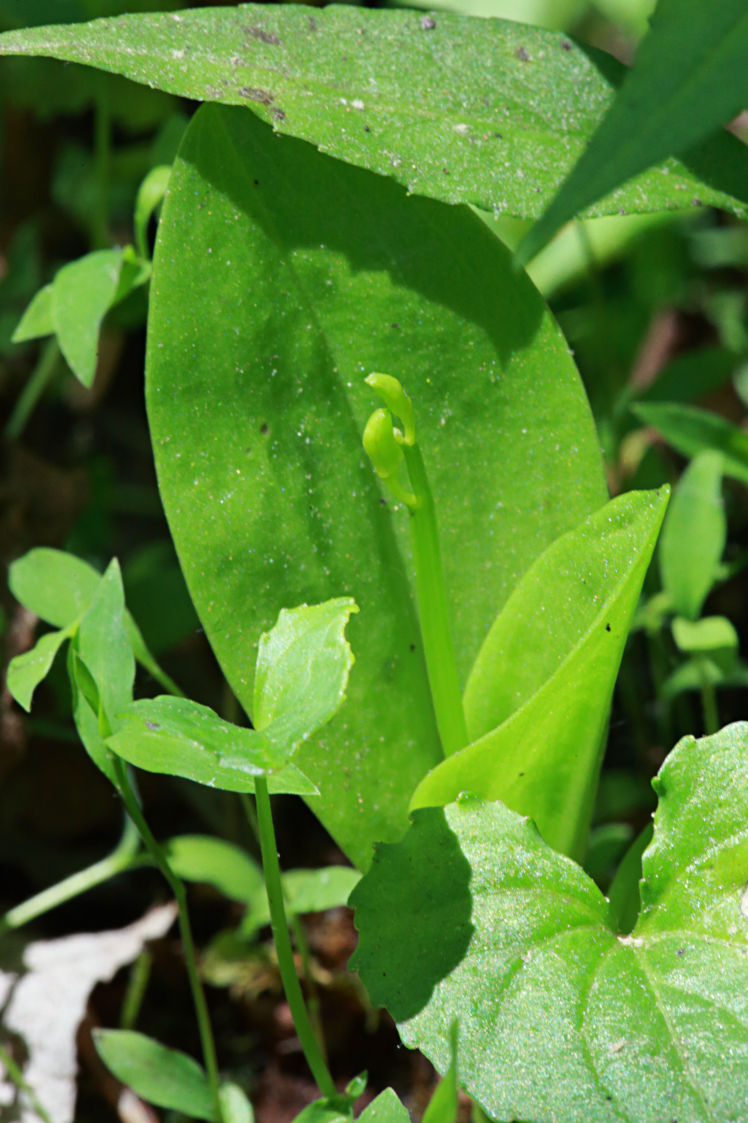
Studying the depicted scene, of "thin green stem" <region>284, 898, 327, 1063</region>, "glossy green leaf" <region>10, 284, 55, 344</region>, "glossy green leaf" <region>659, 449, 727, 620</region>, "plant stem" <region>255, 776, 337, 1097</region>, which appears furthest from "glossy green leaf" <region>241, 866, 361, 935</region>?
"glossy green leaf" <region>10, 284, 55, 344</region>

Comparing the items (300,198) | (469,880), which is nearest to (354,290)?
(300,198)

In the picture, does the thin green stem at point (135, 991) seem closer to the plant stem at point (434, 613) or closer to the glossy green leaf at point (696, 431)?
the plant stem at point (434, 613)

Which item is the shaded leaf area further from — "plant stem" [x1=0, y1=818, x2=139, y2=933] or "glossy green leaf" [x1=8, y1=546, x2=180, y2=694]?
"plant stem" [x1=0, y1=818, x2=139, y2=933]

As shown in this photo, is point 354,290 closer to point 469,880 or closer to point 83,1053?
point 469,880

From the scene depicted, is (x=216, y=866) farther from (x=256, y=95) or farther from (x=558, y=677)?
(x=256, y=95)

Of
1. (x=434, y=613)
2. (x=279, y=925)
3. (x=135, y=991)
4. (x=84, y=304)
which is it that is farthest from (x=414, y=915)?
(x=84, y=304)

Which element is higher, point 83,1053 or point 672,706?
point 672,706
